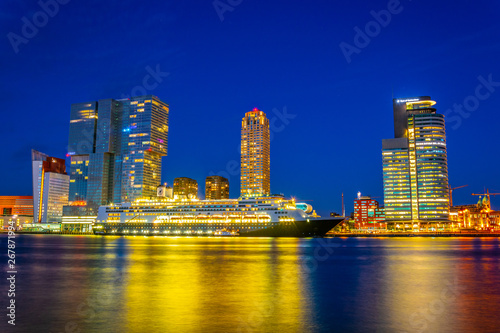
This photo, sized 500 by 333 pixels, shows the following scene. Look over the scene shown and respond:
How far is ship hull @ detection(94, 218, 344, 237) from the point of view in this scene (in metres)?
132

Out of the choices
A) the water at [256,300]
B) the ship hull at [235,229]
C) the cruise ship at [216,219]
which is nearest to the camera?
the water at [256,300]

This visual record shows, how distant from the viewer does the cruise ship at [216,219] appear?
132 m

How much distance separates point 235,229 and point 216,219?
777cm

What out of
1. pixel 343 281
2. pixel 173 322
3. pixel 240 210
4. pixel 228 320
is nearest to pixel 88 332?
pixel 173 322

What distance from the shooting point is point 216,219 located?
464 ft

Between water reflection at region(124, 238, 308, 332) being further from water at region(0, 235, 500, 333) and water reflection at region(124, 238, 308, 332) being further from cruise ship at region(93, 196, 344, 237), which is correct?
cruise ship at region(93, 196, 344, 237)

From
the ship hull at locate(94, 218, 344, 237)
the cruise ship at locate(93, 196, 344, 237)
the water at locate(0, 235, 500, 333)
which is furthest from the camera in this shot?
the cruise ship at locate(93, 196, 344, 237)

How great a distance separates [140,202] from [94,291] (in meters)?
137

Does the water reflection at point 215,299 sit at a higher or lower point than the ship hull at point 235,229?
higher

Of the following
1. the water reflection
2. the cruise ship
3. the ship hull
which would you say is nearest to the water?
the water reflection

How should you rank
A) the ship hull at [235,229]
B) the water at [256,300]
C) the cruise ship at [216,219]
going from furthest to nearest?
1. the cruise ship at [216,219]
2. the ship hull at [235,229]
3. the water at [256,300]

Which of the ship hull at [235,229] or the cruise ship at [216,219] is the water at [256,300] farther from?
the cruise ship at [216,219]

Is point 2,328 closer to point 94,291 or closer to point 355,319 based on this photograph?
point 94,291

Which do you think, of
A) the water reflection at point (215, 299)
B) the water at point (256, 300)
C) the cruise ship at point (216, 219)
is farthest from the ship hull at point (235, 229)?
the water reflection at point (215, 299)
